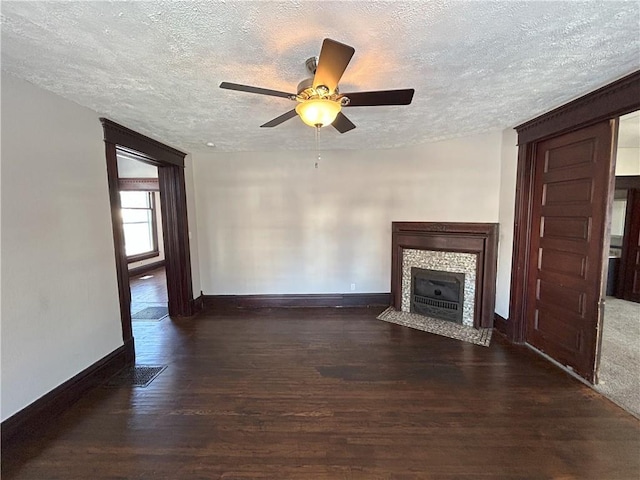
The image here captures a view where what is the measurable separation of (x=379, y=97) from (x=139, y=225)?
8.49m

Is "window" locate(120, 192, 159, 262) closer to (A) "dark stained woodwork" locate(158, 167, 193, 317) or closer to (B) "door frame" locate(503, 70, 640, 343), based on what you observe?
(A) "dark stained woodwork" locate(158, 167, 193, 317)

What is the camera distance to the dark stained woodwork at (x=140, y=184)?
6820mm

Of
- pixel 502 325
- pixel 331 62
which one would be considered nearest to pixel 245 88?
pixel 331 62

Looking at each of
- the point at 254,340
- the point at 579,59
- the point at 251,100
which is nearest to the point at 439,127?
the point at 579,59

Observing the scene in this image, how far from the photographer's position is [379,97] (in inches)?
74.2

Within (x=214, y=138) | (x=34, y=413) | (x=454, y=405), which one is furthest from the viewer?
(x=214, y=138)

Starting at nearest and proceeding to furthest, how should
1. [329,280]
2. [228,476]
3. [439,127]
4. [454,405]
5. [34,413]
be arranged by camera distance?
[228,476]
[34,413]
[454,405]
[439,127]
[329,280]

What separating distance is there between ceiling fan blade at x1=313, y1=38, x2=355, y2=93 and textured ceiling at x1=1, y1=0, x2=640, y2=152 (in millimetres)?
190

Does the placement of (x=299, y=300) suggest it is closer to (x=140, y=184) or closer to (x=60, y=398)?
(x=60, y=398)

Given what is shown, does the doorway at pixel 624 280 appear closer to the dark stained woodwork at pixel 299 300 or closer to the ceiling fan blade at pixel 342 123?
the dark stained woodwork at pixel 299 300

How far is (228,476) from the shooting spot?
1.74m

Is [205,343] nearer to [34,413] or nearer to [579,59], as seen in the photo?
[34,413]

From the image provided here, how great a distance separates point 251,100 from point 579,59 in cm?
235

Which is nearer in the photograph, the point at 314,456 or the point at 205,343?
the point at 314,456
